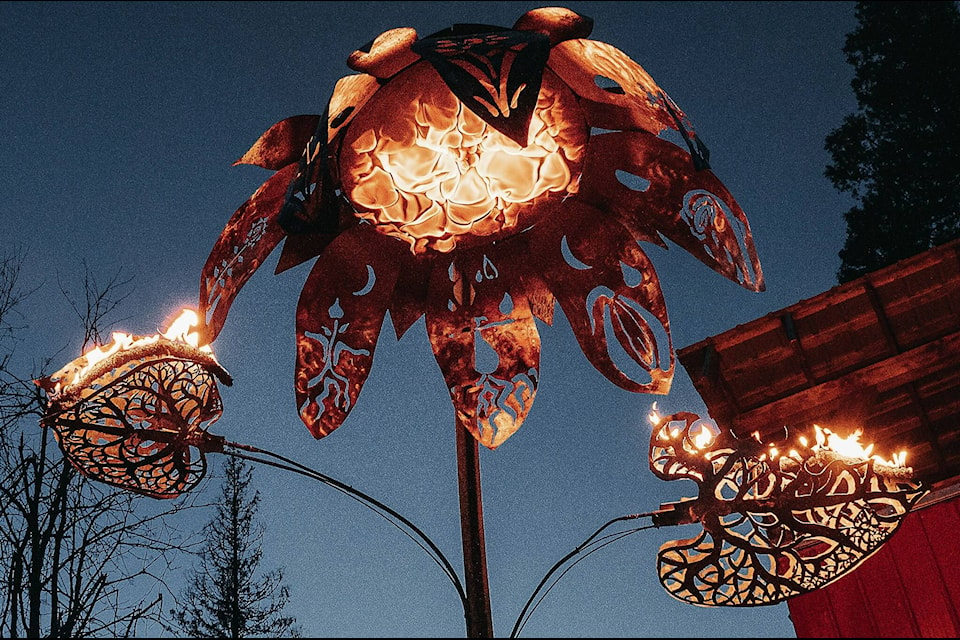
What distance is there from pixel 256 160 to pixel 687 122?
864 millimetres

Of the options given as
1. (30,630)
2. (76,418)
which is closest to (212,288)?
(76,418)

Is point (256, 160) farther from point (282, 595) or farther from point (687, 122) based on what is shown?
point (282, 595)

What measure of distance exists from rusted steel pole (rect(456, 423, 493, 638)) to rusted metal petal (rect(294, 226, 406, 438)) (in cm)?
32

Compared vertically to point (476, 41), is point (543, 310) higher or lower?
lower

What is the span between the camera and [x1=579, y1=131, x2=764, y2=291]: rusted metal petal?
1688 mm

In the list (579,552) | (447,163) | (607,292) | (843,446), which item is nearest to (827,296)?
(843,446)

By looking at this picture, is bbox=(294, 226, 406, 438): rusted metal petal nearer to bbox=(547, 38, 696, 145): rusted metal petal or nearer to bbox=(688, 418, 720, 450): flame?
bbox=(547, 38, 696, 145): rusted metal petal

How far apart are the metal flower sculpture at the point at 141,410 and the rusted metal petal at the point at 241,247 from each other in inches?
2.6

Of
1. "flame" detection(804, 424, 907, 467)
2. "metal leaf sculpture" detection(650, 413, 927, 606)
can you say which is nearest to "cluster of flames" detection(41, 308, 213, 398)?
"metal leaf sculpture" detection(650, 413, 927, 606)

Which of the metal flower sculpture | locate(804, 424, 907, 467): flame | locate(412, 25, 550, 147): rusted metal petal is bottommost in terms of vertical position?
locate(804, 424, 907, 467): flame

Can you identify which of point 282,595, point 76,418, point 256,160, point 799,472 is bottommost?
point 799,472

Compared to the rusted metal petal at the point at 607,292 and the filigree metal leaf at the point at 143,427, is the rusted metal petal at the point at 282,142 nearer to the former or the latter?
the filigree metal leaf at the point at 143,427

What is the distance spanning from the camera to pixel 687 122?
1501 millimetres

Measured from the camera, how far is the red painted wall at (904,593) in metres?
5.39
